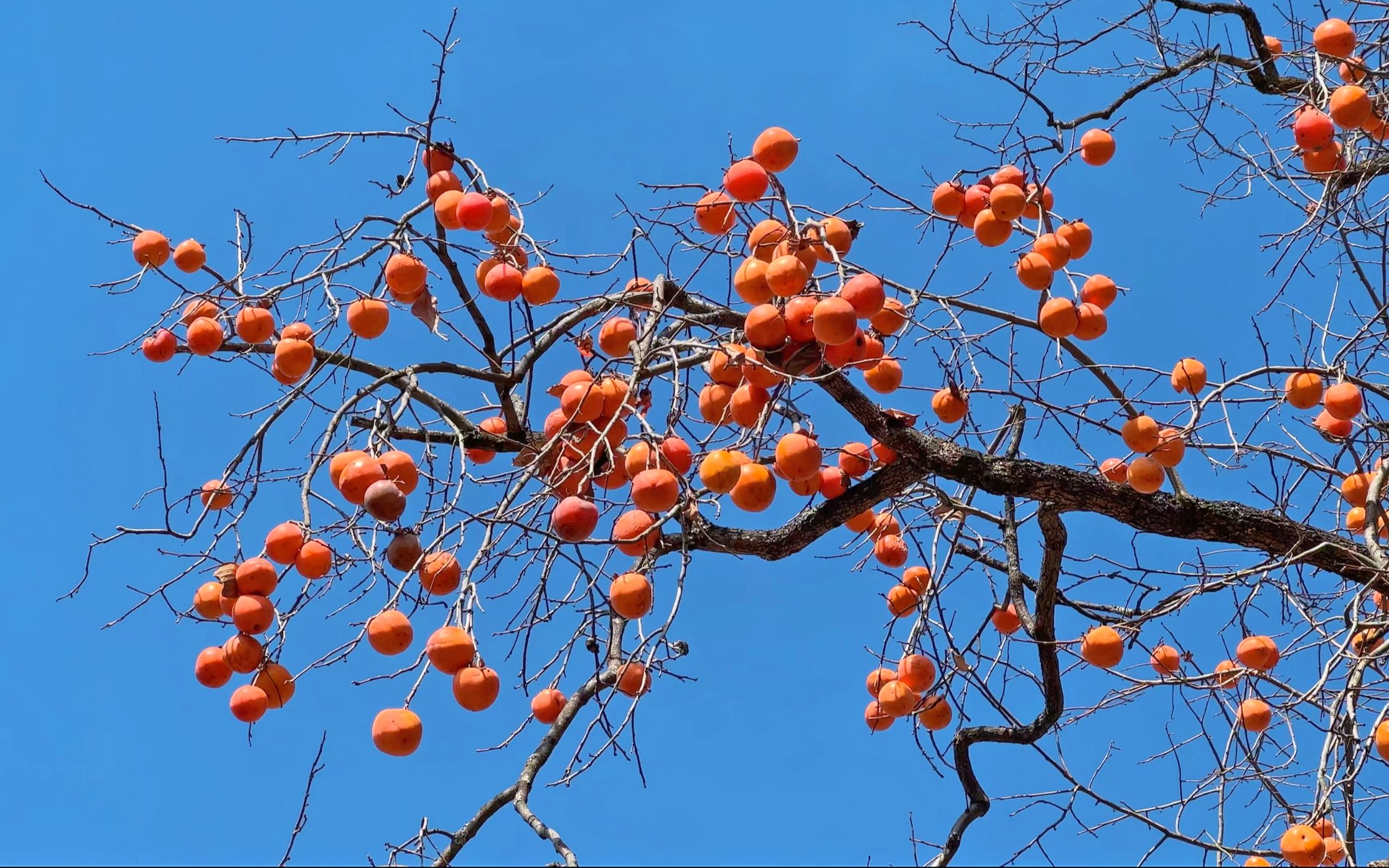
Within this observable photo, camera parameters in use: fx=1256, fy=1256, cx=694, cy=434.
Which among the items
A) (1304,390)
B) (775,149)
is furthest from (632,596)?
(1304,390)

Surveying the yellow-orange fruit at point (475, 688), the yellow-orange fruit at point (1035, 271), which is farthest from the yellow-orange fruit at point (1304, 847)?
the yellow-orange fruit at point (475, 688)

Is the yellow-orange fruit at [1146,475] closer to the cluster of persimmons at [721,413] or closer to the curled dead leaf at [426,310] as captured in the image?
the cluster of persimmons at [721,413]

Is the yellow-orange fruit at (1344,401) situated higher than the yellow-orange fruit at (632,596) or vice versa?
the yellow-orange fruit at (1344,401)

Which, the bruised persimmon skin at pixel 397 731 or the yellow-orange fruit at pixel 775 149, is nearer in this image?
the bruised persimmon skin at pixel 397 731

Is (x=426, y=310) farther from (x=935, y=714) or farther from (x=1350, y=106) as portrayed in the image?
(x=1350, y=106)

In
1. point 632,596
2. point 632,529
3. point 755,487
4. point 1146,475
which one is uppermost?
point 1146,475

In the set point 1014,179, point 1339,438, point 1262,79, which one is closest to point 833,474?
point 1014,179

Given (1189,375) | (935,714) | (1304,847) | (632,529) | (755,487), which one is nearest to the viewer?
(632,529)

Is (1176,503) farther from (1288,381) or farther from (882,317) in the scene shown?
(882,317)

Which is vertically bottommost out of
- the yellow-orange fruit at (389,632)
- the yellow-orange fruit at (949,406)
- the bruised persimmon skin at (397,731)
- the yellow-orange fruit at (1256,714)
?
the bruised persimmon skin at (397,731)

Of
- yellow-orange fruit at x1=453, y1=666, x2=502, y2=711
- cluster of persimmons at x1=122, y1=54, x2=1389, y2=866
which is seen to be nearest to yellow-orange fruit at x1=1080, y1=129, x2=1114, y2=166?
cluster of persimmons at x1=122, y1=54, x2=1389, y2=866

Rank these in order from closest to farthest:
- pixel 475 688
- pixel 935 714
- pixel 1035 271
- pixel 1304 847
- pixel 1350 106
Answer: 1. pixel 475 688
2. pixel 1304 847
3. pixel 1035 271
4. pixel 1350 106
5. pixel 935 714

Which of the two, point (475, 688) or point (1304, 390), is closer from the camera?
point (475, 688)

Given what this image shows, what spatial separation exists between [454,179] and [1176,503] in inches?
82.4
